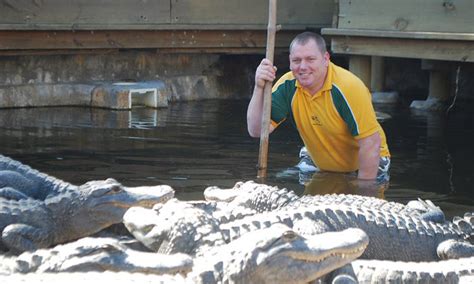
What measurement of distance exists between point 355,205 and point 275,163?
3.97 metres

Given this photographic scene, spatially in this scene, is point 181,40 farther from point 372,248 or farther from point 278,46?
point 372,248

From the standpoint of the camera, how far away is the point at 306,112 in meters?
7.36

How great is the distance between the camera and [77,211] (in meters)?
5.10

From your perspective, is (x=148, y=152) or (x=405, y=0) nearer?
(x=148, y=152)

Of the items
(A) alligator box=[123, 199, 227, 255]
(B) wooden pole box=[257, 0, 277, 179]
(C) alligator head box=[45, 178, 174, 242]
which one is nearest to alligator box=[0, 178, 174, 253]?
(C) alligator head box=[45, 178, 174, 242]

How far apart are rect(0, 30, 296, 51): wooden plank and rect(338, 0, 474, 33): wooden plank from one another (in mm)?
1655

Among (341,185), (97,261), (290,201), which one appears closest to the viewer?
(97,261)

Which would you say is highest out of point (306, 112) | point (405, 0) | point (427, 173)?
point (405, 0)

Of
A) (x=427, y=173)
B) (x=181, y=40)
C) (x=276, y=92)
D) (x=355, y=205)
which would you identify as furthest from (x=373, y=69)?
(x=355, y=205)

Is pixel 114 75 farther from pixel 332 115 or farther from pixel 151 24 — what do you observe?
pixel 332 115

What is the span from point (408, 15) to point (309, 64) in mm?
6283

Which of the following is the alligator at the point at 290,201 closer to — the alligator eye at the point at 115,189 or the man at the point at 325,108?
the alligator eye at the point at 115,189

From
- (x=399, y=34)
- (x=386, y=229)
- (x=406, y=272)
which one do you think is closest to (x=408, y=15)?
(x=399, y=34)

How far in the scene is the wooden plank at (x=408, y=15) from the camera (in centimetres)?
1237
